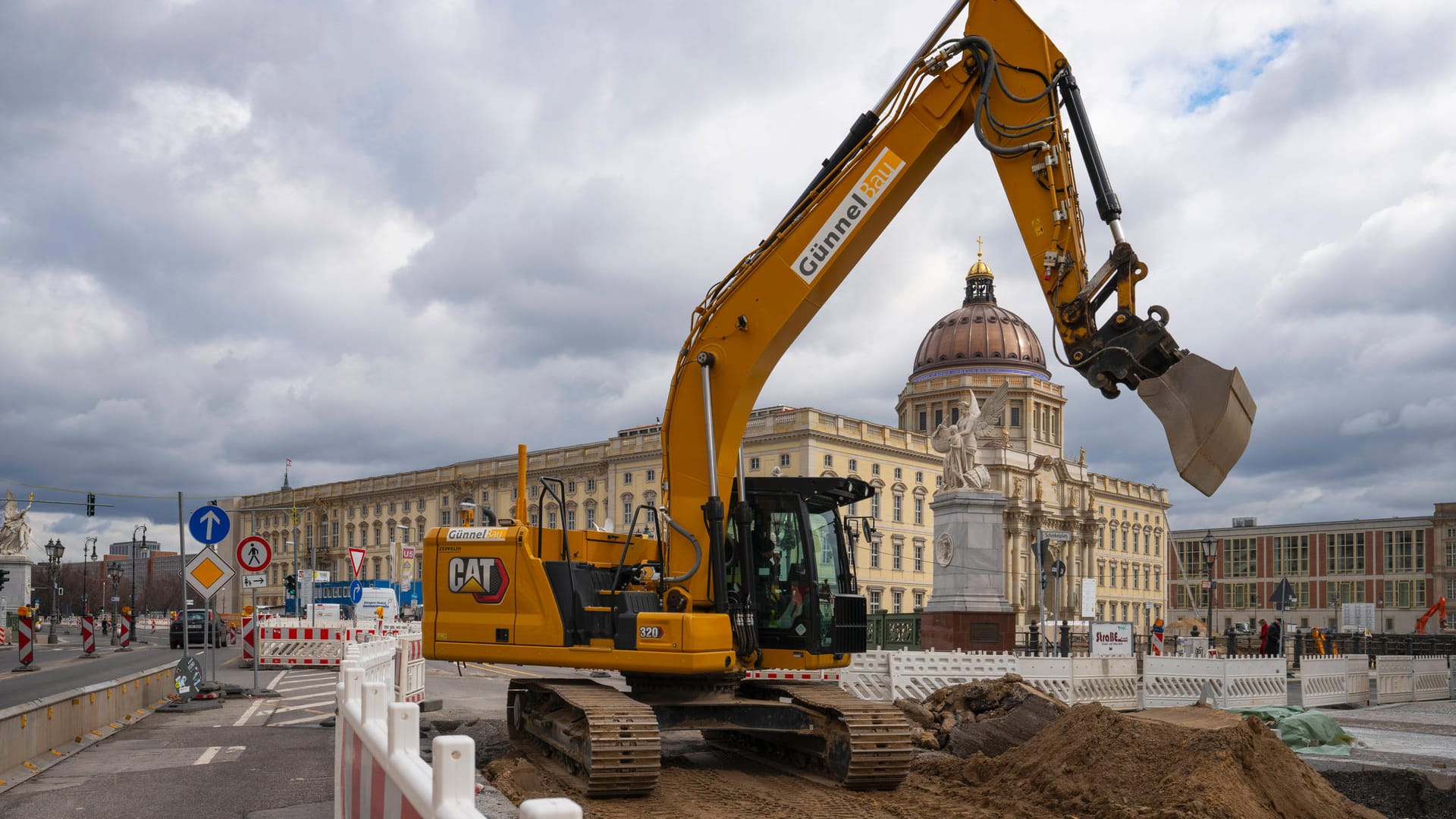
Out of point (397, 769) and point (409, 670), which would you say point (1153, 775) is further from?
point (409, 670)

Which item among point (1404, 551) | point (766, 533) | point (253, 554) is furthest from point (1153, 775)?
point (1404, 551)

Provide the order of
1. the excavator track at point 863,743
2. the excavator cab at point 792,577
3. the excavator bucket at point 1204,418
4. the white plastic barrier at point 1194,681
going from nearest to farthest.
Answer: the excavator bucket at point 1204,418
the excavator track at point 863,743
the excavator cab at point 792,577
the white plastic barrier at point 1194,681

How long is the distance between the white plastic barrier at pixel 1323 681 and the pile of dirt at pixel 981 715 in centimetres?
929

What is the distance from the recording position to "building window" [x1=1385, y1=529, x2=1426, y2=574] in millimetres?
119250

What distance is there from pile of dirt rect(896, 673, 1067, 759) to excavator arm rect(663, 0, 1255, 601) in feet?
14.7

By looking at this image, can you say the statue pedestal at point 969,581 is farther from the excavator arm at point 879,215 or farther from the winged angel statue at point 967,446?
the excavator arm at point 879,215

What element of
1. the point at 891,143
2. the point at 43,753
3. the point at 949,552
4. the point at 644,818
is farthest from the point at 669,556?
the point at 949,552

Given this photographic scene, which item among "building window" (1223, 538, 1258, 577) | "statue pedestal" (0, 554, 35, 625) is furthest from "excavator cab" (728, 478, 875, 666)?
"building window" (1223, 538, 1258, 577)

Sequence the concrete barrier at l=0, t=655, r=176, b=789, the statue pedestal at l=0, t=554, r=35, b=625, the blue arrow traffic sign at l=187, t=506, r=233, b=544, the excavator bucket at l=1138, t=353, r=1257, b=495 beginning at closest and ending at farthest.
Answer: the excavator bucket at l=1138, t=353, r=1257, b=495, the concrete barrier at l=0, t=655, r=176, b=789, the blue arrow traffic sign at l=187, t=506, r=233, b=544, the statue pedestal at l=0, t=554, r=35, b=625

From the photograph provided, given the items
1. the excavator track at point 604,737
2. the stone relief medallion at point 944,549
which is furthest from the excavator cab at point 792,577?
the stone relief medallion at point 944,549

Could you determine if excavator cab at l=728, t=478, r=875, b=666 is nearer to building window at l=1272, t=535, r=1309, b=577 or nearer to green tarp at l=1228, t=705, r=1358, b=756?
green tarp at l=1228, t=705, r=1358, b=756

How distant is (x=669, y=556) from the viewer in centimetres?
1074

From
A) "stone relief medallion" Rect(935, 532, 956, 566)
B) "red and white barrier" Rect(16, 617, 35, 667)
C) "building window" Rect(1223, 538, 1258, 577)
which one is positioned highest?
"stone relief medallion" Rect(935, 532, 956, 566)

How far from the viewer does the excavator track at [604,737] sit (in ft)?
30.2
